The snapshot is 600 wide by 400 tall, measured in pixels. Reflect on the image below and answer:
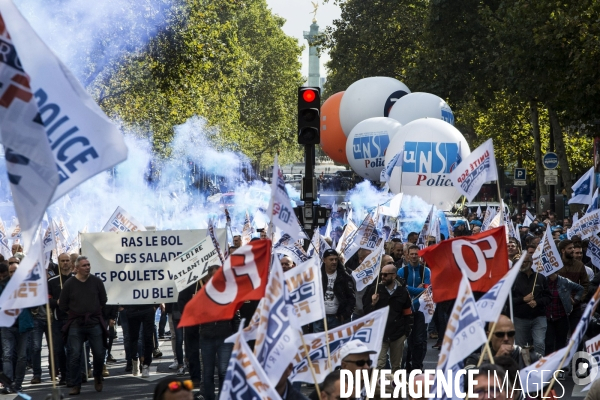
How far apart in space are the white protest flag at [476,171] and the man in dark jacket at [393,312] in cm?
119

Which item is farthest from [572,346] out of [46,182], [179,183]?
[179,183]

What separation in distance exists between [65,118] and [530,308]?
7632 millimetres

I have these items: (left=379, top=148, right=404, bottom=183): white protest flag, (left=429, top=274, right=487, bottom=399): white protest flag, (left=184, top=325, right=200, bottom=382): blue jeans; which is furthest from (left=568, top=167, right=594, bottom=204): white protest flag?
(left=429, top=274, right=487, bottom=399): white protest flag

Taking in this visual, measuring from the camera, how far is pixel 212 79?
4606 centimetres

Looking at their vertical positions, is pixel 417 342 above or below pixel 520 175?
below

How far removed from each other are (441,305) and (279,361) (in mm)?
8795

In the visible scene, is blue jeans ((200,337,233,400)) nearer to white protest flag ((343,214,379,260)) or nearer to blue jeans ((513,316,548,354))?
blue jeans ((513,316,548,354))

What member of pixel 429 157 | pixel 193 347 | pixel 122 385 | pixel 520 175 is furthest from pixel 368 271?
pixel 520 175

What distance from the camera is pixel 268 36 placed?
267 feet

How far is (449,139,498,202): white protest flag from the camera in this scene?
11.9 m

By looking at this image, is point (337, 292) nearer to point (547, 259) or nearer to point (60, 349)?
point (547, 259)

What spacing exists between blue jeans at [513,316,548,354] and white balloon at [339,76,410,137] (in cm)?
2482

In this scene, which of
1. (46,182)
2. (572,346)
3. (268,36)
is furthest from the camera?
(268,36)

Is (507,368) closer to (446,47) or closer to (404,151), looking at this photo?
(404,151)
